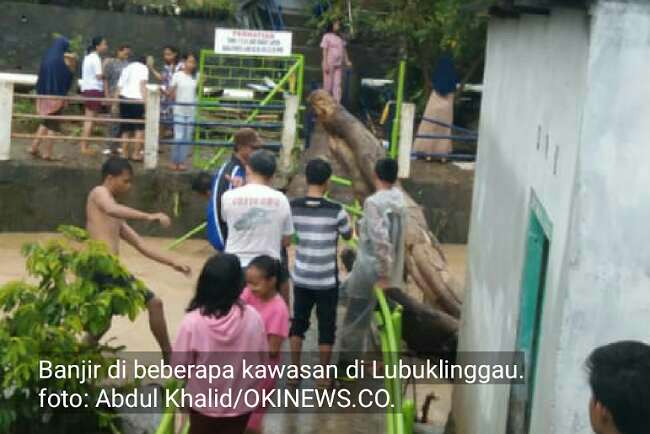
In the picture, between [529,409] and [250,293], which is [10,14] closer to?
[250,293]

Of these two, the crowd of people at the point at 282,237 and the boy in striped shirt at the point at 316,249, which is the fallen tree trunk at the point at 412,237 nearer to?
the crowd of people at the point at 282,237

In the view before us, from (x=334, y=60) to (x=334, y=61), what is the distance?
0.01 metres

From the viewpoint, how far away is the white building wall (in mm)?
4492

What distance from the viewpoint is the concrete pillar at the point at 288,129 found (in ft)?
48.2

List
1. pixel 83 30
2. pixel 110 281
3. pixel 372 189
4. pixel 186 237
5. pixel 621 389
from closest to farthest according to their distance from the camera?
pixel 621 389 → pixel 110 281 → pixel 372 189 → pixel 186 237 → pixel 83 30

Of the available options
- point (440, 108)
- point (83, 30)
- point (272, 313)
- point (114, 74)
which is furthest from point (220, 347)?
point (83, 30)

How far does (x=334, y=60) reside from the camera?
17.8 metres

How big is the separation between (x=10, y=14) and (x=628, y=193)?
1775 cm

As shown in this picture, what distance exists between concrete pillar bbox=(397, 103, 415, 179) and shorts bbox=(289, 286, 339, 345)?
6757 millimetres

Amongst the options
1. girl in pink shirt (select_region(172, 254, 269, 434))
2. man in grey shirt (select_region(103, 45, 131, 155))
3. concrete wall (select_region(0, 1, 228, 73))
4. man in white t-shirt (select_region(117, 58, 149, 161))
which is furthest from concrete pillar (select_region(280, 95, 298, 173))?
girl in pink shirt (select_region(172, 254, 269, 434))

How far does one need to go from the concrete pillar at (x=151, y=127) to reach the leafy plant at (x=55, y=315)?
24.4ft

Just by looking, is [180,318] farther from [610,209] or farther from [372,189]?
[610,209]

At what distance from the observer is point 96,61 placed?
600 inches

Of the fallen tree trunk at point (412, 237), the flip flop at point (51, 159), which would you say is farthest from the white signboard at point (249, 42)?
the fallen tree trunk at point (412, 237)
